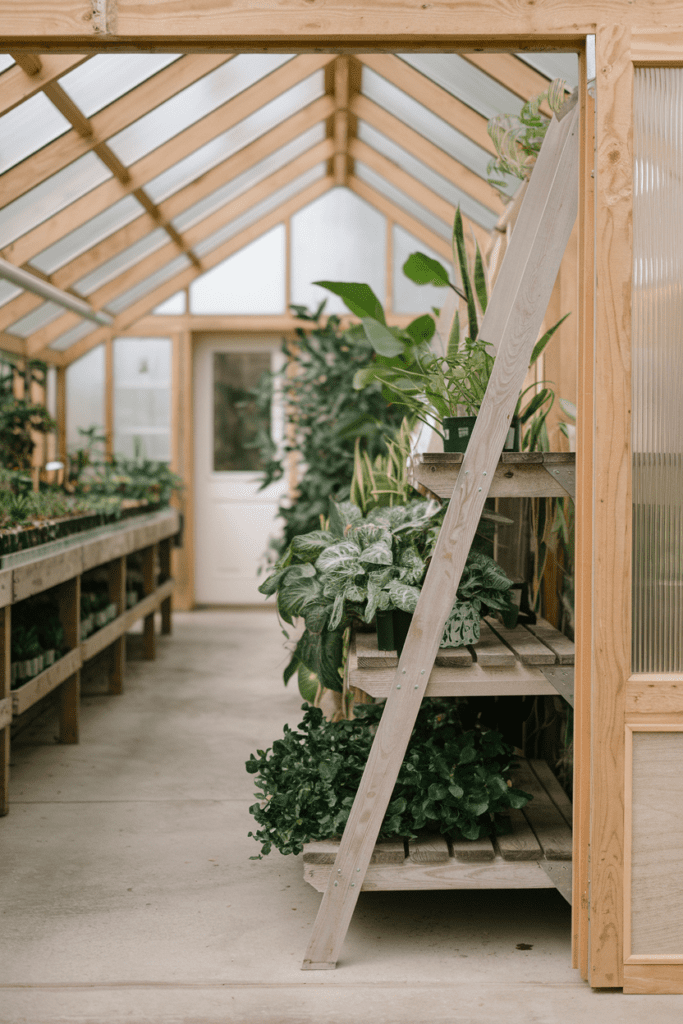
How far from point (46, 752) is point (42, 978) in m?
1.95

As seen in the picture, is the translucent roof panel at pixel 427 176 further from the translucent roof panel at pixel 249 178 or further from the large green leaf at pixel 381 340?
the large green leaf at pixel 381 340

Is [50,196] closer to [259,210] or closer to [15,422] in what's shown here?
[15,422]

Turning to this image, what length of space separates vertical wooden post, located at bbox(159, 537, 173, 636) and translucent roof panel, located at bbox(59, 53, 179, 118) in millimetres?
3197

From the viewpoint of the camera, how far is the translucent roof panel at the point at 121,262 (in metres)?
6.39

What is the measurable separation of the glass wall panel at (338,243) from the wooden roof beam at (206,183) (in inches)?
63.0

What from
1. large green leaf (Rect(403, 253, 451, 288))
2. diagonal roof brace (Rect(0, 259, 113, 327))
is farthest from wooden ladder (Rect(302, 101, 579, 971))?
diagonal roof brace (Rect(0, 259, 113, 327))

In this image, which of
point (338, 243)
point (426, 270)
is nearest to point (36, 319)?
point (338, 243)

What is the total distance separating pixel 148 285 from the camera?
743cm

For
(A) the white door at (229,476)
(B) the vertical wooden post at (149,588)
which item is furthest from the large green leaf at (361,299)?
(A) the white door at (229,476)

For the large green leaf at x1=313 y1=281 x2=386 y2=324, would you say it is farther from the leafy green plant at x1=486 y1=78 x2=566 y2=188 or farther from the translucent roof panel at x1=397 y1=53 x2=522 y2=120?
the translucent roof panel at x1=397 y1=53 x2=522 y2=120

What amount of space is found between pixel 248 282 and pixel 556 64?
4.46 meters

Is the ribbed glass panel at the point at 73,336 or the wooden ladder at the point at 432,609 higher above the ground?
the ribbed glass panel at the point at 73,336

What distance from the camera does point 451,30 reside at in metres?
2.03

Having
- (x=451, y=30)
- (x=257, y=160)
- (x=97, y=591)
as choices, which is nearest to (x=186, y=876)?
(x=451, y=30)
